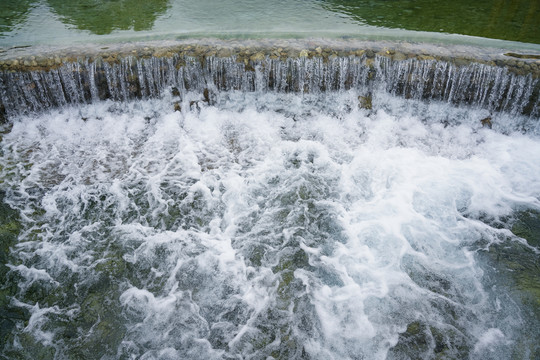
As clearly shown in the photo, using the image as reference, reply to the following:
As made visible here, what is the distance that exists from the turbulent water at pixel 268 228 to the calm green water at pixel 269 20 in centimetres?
211

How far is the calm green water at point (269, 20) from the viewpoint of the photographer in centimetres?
824

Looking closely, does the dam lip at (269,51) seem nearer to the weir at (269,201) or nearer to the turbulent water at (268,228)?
the weir at (269,201)

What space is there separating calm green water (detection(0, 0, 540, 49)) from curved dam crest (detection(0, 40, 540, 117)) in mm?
1029

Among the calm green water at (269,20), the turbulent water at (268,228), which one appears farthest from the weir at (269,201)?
the calm green water at (269,20)

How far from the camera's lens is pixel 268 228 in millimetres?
5113

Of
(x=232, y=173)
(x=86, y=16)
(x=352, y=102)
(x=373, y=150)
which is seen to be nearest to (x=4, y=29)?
(x=86, y=16)

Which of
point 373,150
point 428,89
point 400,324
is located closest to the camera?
point 400,324

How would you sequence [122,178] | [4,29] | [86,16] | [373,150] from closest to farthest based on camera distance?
[122,178]
[373,150]
[4,29]
[86,16]

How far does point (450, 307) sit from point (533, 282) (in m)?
1.17

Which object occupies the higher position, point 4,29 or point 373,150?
point 4,29

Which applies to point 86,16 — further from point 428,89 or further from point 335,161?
point 428,89

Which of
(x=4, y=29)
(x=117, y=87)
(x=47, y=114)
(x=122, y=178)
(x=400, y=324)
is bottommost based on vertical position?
(x=400, y=324)

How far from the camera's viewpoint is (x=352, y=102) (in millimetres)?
7324

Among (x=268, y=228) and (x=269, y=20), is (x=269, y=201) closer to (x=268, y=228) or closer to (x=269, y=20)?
(x=268, y=228)
